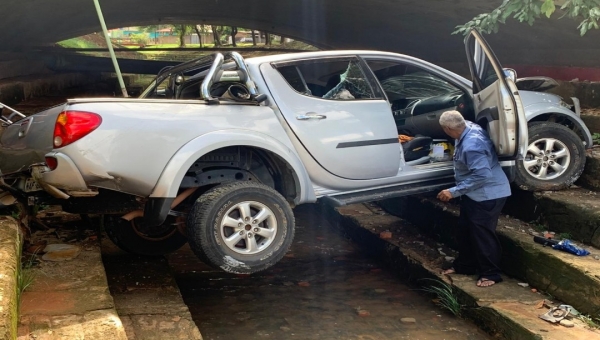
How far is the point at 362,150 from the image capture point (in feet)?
16.0

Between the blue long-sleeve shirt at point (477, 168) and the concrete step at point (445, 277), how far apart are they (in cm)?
70

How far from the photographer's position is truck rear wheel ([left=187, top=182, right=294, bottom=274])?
411 cm

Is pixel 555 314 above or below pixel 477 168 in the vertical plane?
below

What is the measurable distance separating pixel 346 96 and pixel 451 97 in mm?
1500

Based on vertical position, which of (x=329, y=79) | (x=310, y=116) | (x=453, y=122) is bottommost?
(x=453, y=122)

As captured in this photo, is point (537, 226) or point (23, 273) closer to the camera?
point (23, 273)

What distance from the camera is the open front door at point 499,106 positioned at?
505 centimetres

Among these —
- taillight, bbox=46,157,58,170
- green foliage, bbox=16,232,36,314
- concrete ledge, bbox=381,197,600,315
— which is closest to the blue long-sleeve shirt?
concrete ledge, bbox=381,197,600,315

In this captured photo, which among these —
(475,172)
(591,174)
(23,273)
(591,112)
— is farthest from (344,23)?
(23,273)

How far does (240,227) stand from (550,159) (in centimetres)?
355

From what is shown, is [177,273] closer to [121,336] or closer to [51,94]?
[121,336]

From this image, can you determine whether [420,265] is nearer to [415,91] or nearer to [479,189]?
[479,189]

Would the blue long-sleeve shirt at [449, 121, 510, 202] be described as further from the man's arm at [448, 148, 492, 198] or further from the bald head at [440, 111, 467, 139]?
the bald head at [440, 111, 467, 139]

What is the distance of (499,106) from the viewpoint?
5094mm
